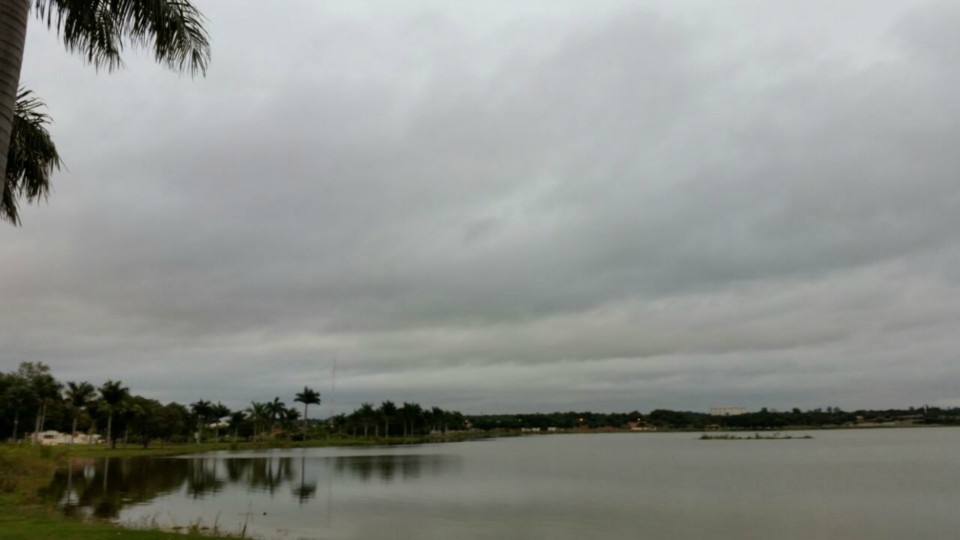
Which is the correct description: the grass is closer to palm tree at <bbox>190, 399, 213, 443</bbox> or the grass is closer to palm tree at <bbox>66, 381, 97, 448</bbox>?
palm tree at <bbox>66, 381, 97, 448</bbox>

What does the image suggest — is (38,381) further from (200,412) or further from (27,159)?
(27,159)

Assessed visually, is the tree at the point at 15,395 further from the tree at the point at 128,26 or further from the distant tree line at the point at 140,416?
the tree at the point at 128,26

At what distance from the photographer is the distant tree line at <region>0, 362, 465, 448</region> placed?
76.3 m

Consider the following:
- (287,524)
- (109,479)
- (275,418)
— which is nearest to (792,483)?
(287,524)

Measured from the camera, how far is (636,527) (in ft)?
96.8

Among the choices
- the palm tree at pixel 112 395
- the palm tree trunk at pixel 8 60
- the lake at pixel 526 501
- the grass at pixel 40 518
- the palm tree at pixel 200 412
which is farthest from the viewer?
the palm tree at pixel 200 412

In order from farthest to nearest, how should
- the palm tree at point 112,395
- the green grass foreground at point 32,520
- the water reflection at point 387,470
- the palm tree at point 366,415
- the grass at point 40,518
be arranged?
1. the palm tree at point 366,415
2. the palm tree at point 112,395
3. the water reflection at point 387,470
4. the grass at point 40,518
5. the green grass foreground at point 32,520

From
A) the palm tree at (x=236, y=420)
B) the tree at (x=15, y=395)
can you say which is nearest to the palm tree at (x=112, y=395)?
the tree at (x=15, y=395)

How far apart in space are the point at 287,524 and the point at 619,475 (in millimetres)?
36542

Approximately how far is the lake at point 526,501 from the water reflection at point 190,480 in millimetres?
131

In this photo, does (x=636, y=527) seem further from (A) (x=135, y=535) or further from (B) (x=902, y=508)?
(A) (x=135, y=535)

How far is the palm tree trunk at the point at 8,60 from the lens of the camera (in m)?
8.97

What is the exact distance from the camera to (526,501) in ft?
129

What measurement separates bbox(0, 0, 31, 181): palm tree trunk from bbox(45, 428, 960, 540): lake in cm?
1780
